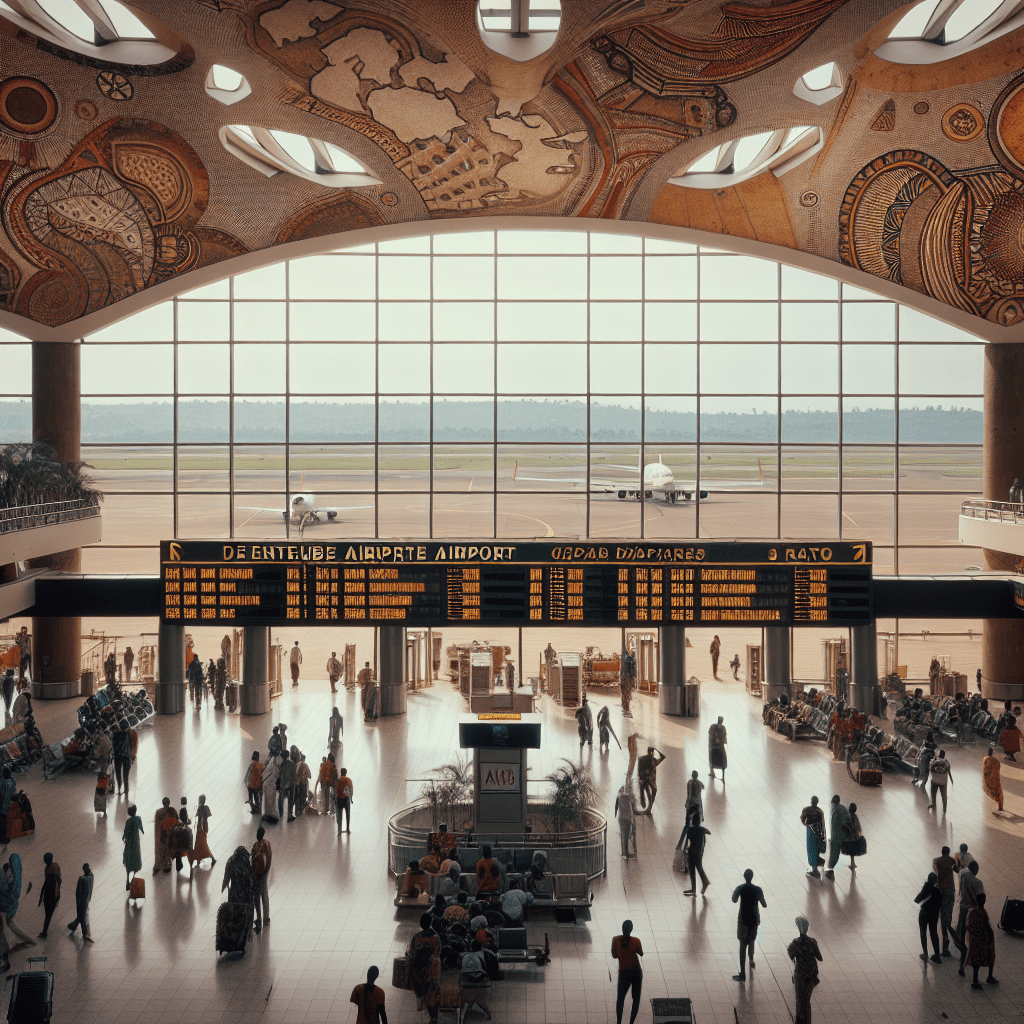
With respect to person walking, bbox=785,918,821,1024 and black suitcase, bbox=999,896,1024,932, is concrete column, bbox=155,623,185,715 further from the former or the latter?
black suitcase, bbox=999,896,1024,932

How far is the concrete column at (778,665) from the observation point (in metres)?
26.6

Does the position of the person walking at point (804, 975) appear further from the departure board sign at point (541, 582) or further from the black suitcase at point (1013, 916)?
the departure board sign at point (541, 582)

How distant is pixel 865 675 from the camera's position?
2509cm

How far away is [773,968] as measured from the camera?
11.5 meters

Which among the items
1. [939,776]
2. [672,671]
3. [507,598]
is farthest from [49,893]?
[672,671]

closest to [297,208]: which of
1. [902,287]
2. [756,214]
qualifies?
[756,214]

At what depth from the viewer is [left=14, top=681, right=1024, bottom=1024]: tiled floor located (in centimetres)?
1070

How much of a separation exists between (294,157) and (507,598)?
1421cm

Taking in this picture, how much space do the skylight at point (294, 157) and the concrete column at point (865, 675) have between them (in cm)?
1621

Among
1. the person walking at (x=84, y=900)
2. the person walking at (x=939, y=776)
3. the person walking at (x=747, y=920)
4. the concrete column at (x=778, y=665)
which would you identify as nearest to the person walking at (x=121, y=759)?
the person walking at (x=84, y=900)

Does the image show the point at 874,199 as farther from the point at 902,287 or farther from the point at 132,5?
the point at 132,5

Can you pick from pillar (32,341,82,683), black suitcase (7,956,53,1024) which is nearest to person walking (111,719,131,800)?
black suitcase (7,956,53,1024)

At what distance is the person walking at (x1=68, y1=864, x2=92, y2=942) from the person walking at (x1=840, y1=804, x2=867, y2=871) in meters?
9.91

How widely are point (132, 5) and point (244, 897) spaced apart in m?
14.2
